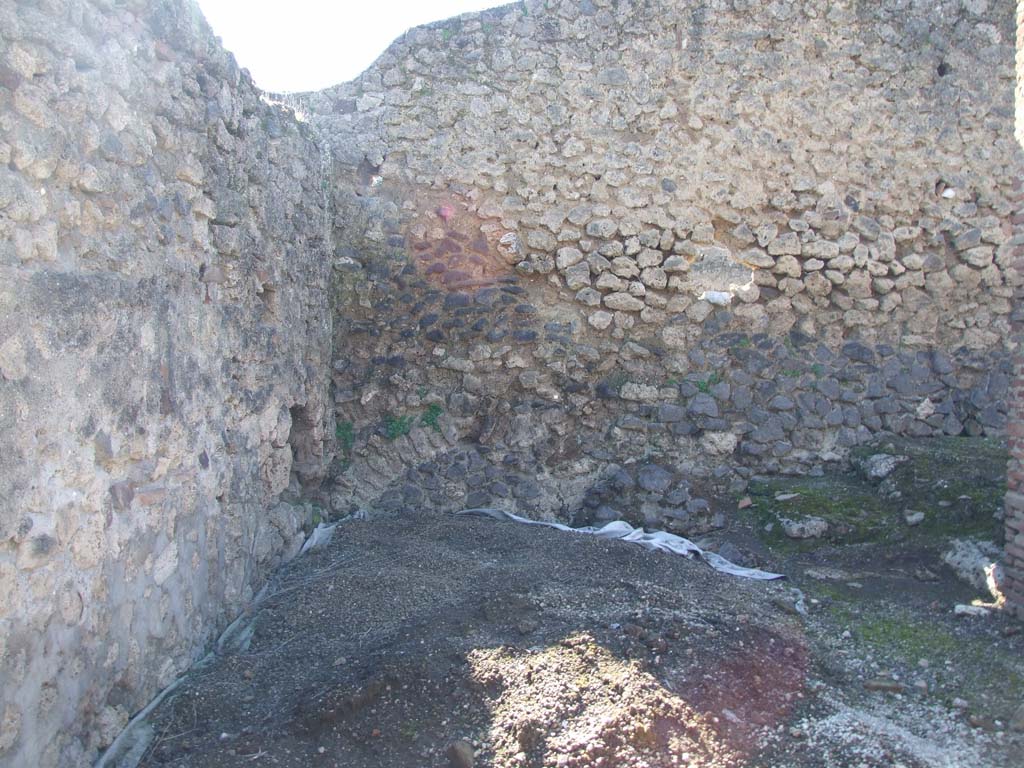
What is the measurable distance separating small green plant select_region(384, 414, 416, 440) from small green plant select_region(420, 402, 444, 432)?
8 cm

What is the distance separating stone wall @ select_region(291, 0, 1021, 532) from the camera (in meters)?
5.80

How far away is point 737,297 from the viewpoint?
19.6 feet

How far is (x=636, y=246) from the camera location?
19.4 ft

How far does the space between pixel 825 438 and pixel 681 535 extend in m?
1.29

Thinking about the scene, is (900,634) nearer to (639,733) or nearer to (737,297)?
(639,733)

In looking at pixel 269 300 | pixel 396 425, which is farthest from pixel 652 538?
pixel 269 300

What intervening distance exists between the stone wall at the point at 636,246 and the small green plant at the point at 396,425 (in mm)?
15

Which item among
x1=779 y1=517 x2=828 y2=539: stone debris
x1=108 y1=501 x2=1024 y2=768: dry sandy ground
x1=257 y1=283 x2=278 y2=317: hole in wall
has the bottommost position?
x1=779 y1=517 x2=828 y2=539: stone debris

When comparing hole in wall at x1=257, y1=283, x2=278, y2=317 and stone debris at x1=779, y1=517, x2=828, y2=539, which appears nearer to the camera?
hole in wall at x1=257, y1=283, x2=278, y2=317

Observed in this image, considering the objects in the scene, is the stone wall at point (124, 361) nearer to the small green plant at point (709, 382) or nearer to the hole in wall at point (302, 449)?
the hole in wall at point (302, 449)

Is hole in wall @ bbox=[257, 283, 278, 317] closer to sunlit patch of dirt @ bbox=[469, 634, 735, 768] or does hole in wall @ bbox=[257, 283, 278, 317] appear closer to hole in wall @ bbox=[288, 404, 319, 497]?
hole in wall @ bbox=[288, 404, 319, 497]

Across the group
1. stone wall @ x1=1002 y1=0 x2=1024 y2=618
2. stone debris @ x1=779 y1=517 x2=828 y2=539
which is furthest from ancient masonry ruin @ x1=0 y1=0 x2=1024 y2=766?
stone wall @ x1=1002 y1=0 x2=1024 y2=618

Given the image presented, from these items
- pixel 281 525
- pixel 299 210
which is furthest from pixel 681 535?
pixel 299 210

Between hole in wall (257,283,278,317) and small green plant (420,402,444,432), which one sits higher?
hole in wall (257,283,278,317)
